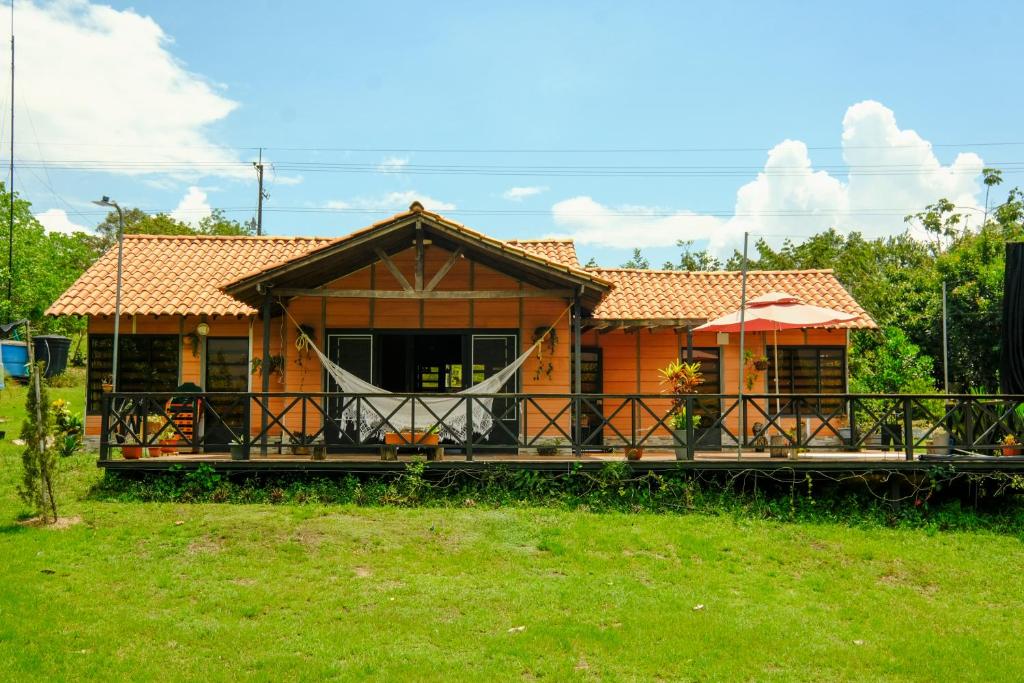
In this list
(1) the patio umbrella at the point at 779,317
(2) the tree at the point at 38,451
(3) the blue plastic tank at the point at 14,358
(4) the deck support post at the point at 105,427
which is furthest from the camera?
(3) the blue plastic tank at the point at 14,358

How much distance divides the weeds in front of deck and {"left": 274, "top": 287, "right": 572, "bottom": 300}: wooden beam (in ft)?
7.77

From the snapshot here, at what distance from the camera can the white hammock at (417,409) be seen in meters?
10.5

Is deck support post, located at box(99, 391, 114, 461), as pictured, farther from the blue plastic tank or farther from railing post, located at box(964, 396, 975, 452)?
the blue plastic tank

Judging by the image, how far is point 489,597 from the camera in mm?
6988

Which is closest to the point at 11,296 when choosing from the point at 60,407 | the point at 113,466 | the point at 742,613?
the point at 60,407

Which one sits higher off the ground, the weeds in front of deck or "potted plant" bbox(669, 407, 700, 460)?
"potted plant" bbox(669, 407, 700, 460)

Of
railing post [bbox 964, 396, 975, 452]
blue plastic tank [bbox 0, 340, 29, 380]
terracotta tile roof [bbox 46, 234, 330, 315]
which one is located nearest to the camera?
railing post [bbox 964, 396, 975, 452]

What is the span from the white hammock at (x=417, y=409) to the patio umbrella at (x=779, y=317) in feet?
9.33

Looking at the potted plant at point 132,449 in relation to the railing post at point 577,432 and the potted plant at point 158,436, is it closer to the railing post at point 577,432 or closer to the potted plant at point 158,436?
the potted plant at point 158,436

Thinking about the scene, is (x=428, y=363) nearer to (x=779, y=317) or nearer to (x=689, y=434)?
(x=689, y=434)

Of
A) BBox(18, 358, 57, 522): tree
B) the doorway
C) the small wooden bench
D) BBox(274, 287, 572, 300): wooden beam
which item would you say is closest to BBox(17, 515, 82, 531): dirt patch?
BBox(18, 358, 57, 522): tree

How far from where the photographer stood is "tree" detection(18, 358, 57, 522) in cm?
843

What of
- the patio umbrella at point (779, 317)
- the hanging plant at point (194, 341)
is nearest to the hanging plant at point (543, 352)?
the patio umbrella at point (779, 317)

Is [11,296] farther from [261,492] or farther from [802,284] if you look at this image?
[802,284]
